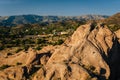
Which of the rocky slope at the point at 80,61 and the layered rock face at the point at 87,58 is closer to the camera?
the layered rock face at the point at 87,58

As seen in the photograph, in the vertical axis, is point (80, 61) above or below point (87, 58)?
below

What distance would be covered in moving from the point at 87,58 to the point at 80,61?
3.75 ft

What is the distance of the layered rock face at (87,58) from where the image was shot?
33719 mm

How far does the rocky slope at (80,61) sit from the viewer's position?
111ft

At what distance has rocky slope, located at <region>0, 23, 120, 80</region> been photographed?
33875mm

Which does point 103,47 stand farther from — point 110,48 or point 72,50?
point 72,50

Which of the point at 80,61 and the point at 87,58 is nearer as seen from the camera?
the point at 80,61

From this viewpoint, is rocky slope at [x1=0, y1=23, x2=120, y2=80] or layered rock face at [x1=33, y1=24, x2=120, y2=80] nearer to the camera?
layered rock face at [x1=33, y1=24, x2=120, y2=80]

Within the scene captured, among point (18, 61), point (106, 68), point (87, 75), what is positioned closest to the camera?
point (87, 75)

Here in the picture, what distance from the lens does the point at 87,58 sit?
37.7 m

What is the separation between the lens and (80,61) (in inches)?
1467

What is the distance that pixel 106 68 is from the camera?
3584cm

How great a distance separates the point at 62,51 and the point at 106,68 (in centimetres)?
760

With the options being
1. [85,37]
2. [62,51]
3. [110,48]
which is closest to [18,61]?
[62,51]
